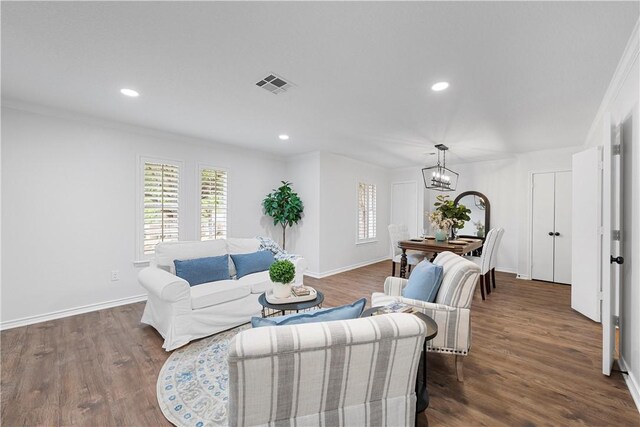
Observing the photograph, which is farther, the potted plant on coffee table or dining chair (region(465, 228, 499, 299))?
dining chair (region(465, 228, 499, 299))

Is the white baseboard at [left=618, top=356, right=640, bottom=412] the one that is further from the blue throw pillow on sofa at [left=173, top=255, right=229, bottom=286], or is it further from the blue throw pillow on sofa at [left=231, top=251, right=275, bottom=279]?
the blue throw pillow on sofa at [left=173, top=255, right=229, bottom=286]

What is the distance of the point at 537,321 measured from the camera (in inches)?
125

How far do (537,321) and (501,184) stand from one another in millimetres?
3486

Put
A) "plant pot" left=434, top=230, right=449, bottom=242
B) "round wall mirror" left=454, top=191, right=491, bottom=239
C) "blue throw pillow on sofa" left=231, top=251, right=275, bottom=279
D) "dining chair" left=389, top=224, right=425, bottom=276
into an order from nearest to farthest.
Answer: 1. "blue throw pillow on sofa" left=231, top=251, right=275, bottom=279
2. "plant pot" left=434, top=230, right=449, bottom=242
3. "dining chair" left=389, top=224, right=425, bottom=276
4. "round wall mirror" left=454, top=191, right=491, bottom=239

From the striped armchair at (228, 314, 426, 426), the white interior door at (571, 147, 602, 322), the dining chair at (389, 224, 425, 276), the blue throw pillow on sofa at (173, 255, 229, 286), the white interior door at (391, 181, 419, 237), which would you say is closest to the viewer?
the striped armchair at (228, 314, 426, 426)

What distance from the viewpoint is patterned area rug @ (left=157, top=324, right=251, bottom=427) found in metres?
1.68

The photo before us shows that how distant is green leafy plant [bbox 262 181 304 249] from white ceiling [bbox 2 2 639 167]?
70.5 inches

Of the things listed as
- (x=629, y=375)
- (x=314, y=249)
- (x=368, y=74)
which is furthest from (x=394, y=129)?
(x=629, y=375)

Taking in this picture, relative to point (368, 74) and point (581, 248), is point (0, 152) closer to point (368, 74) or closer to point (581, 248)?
point (368, 74)

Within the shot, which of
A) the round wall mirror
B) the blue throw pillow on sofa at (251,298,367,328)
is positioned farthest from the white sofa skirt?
the round wall mirror

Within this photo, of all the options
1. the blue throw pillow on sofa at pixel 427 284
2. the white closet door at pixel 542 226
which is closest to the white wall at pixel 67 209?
the blue throw pillow on sofa at pixel 427 284

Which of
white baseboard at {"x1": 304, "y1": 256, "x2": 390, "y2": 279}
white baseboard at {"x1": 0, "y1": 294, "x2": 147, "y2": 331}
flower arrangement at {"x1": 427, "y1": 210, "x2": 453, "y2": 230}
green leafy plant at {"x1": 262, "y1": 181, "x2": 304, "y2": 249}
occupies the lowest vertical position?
white baseboard at {"x1": 0, "y1": 294, "x2": 147, "y2": 331}

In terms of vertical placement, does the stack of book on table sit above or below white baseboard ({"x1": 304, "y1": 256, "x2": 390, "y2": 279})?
above

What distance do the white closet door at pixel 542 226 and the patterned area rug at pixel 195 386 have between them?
18.3 feet
